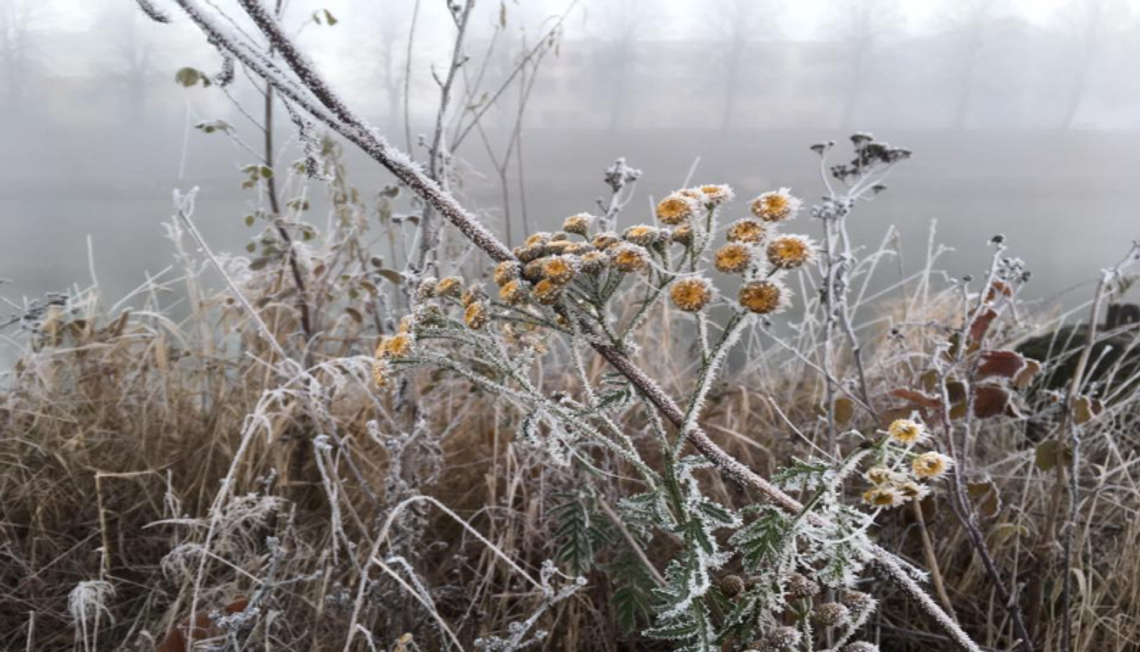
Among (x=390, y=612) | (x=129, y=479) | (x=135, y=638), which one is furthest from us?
(x=129, y=479)

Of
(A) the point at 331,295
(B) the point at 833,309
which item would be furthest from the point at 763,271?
(A) the point at 331,295

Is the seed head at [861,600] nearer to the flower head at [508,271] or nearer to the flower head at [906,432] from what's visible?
the flower head at [906,432]

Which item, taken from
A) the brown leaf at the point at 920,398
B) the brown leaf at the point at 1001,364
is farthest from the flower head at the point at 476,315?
the brown leaf at the point at 1001,364

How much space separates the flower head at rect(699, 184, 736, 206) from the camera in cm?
62

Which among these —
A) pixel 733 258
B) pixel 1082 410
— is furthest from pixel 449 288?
pixel 1082 410

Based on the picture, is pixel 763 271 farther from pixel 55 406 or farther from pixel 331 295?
pixel 55 406

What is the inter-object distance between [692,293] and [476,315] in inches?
7.0

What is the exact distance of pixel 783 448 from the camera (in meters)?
1.72

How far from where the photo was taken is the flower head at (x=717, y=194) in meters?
0.62

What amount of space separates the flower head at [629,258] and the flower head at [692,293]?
0.03 meters

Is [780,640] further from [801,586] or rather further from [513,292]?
[513,292]

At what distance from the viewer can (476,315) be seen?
64cm

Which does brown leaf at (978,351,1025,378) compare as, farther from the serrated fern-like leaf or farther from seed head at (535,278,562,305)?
seed head at (535,278,562,305)

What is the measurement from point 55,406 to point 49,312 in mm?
333
